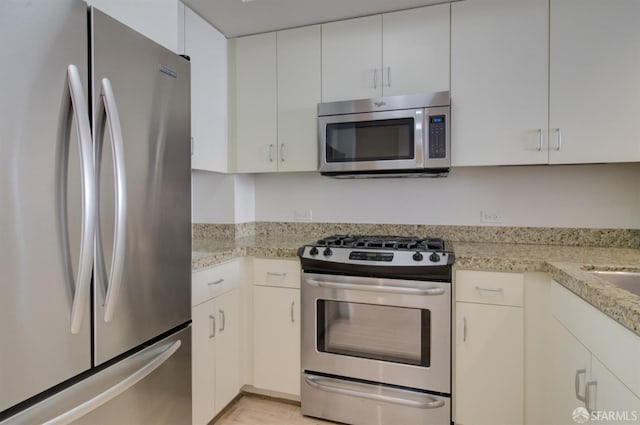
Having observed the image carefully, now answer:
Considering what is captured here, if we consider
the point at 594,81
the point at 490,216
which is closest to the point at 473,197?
the point at 490,216

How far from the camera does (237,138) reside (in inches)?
99.3

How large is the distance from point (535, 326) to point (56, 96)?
207 centimetres

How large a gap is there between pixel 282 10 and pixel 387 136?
99cm

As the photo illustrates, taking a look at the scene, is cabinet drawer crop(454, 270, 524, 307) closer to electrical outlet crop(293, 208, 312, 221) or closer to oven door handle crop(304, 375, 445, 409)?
oven door handle crop(304, 375, 445, 409)

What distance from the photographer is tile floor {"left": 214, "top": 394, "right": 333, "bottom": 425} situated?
6.61ft

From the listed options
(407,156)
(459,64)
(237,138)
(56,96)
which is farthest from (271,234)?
(56,96)

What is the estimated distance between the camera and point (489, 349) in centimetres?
176

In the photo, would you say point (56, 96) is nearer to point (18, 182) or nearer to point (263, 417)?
point (18, 182)

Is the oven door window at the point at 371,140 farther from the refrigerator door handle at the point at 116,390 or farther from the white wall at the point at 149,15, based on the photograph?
the refrigerator door handle at the point at 116,390

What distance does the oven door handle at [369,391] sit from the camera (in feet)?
5.95

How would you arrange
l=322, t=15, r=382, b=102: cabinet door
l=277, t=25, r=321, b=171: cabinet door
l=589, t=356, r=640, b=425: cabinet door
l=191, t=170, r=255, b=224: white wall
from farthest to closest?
l=191, t=170, r=255, b=224: white wall, l=277, t=25, r=321, b=171: cabinet door, l=322, t=15, r=382, b=102: cabinet door, l=589, t=356, r=640, b=425: cabinet door

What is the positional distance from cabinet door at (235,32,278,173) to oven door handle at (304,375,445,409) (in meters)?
1.37

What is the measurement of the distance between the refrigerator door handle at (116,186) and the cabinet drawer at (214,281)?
2.20 feet

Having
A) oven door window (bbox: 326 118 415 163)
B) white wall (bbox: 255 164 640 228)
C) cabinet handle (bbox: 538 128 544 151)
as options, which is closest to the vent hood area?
oven door window (bbox: 326 118 415 163)
